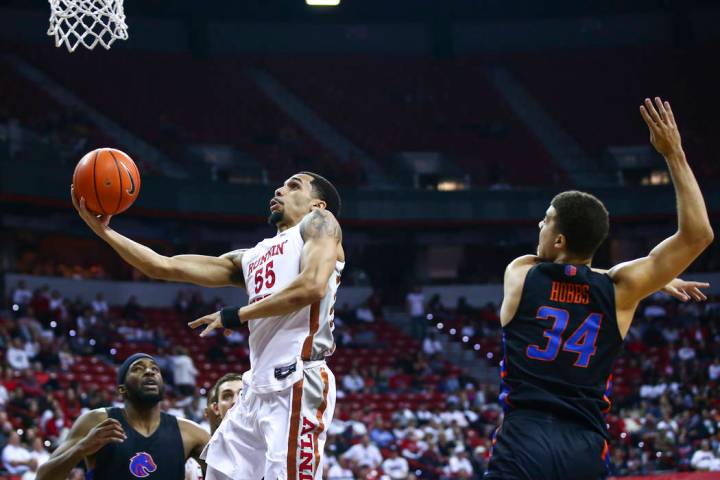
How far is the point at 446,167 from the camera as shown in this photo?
2709 centimetres

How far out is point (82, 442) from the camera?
18.7 ft

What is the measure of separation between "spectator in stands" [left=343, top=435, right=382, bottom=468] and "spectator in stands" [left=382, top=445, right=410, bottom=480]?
0.13 meters

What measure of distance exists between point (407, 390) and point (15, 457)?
882 cm

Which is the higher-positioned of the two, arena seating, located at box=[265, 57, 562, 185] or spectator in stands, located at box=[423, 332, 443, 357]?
arena seating, located at box=[265, 57, 562, 185]

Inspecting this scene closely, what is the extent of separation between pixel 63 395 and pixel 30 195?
7179 millimetres

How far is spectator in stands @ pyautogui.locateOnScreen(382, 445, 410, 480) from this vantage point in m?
15.4

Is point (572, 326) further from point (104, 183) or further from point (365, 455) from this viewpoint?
point (365, 455)

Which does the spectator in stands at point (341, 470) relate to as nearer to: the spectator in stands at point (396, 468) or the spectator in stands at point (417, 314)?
the spectator in stands at point (396, 468)

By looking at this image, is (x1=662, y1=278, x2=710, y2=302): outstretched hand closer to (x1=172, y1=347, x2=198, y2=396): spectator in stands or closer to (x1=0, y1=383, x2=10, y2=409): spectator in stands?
(x1=0, y1=383, x2=10, y2=409): spectator in stands

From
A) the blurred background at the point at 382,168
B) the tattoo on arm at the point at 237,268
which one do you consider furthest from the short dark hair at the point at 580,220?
the blurred background at the point at 382,168

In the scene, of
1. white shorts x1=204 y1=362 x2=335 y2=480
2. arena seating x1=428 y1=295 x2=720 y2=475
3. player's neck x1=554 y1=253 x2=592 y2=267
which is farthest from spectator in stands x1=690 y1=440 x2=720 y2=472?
player's neck x1=554 y1=253 x2=592 y2=267

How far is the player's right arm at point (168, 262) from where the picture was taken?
5.30 meters

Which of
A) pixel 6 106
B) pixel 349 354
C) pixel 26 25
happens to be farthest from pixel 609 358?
pixel 26 25

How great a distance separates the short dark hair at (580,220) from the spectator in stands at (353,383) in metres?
15.9
